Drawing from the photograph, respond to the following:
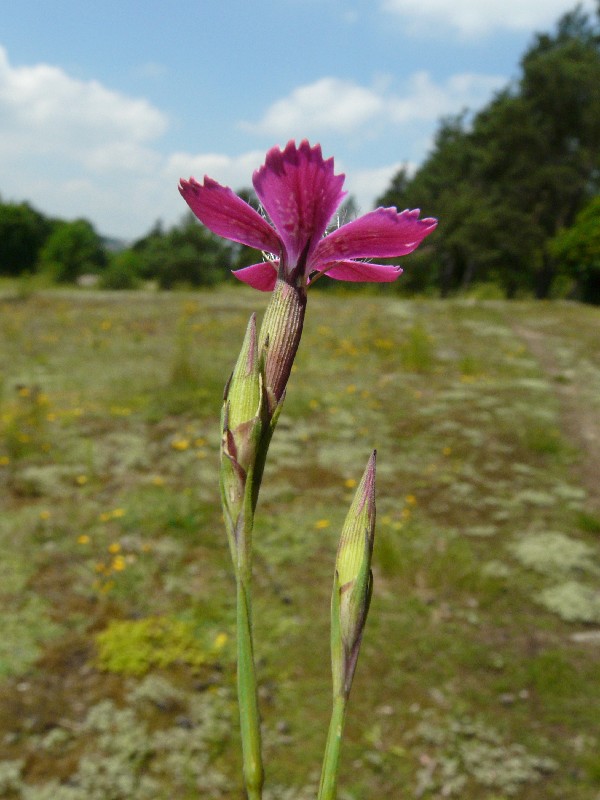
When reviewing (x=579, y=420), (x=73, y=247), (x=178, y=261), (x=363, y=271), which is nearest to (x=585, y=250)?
(x=579, y=420)

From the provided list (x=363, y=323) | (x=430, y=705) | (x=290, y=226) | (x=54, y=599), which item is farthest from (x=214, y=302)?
(x=290, y=226)

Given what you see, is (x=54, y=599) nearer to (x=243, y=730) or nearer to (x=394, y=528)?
(x=394, y=528)

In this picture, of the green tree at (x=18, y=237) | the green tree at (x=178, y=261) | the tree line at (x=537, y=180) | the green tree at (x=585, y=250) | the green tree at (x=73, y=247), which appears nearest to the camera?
the green tree at (x=585, y=250)

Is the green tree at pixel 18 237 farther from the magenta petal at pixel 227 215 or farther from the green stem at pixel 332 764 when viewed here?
the green stem at pixel 332 764

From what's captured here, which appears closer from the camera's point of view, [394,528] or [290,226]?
[290,226]

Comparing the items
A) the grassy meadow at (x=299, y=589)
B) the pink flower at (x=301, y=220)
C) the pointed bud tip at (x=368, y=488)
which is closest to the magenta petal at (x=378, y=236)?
the pink flower at (x=301, y=220)

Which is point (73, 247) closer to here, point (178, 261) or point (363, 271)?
point (178, 261)
